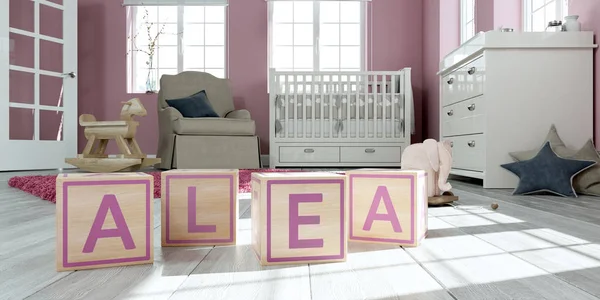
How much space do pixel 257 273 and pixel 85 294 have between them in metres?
0.30

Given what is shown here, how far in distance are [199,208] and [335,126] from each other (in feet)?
11.3

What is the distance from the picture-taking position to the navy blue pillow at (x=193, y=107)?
4266mm

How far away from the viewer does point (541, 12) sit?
3156mm

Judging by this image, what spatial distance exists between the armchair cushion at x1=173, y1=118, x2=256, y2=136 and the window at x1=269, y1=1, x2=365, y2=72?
148cm

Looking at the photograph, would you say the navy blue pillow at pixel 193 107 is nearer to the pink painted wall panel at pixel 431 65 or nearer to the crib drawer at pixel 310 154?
the crib drawer at pixel 310 154

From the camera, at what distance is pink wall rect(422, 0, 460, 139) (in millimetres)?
4461

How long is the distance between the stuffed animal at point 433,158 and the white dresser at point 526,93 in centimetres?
104

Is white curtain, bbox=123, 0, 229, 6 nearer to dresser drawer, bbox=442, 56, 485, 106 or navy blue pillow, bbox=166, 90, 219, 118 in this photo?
navy blue pillow, bbox=166, 90, 219, 118

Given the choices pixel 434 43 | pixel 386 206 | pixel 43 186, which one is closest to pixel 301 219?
pixel 386 206

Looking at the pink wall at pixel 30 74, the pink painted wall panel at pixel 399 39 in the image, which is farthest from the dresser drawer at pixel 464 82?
the pink wall at pixel 30 74

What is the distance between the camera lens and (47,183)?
2.43 meters

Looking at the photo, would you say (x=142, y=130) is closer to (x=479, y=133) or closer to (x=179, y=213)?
(x=479, y=133)

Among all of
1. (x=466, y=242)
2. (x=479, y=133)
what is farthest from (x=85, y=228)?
(x=479, y=133)

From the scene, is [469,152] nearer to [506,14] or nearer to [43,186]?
[506,14]
